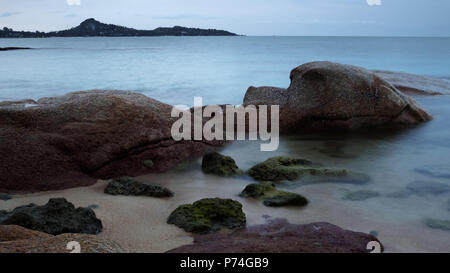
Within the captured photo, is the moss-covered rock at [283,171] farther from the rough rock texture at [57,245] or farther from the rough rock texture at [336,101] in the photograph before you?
the rough rock texture at [57,245]

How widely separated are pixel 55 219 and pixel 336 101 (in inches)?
208

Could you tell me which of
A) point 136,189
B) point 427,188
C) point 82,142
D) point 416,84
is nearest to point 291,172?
point 427,188

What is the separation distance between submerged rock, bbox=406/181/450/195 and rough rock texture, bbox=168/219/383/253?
181 centimetres

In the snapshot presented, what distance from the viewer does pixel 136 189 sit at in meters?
4.31

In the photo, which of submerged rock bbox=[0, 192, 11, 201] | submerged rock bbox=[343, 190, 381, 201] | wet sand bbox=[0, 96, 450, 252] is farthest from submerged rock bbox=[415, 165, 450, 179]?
submerged rock bbox=[0, 192, 11, 201]

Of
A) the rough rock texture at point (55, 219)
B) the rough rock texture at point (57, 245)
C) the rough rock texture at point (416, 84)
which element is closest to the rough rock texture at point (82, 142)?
the rough rock texture at point (55, 219)

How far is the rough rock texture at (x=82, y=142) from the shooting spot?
4.59 meters

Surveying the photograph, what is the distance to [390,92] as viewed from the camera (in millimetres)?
7582

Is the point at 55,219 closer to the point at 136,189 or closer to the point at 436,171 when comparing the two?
the point at 136,189

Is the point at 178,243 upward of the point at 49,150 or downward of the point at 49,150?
downward

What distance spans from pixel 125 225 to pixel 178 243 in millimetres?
610
